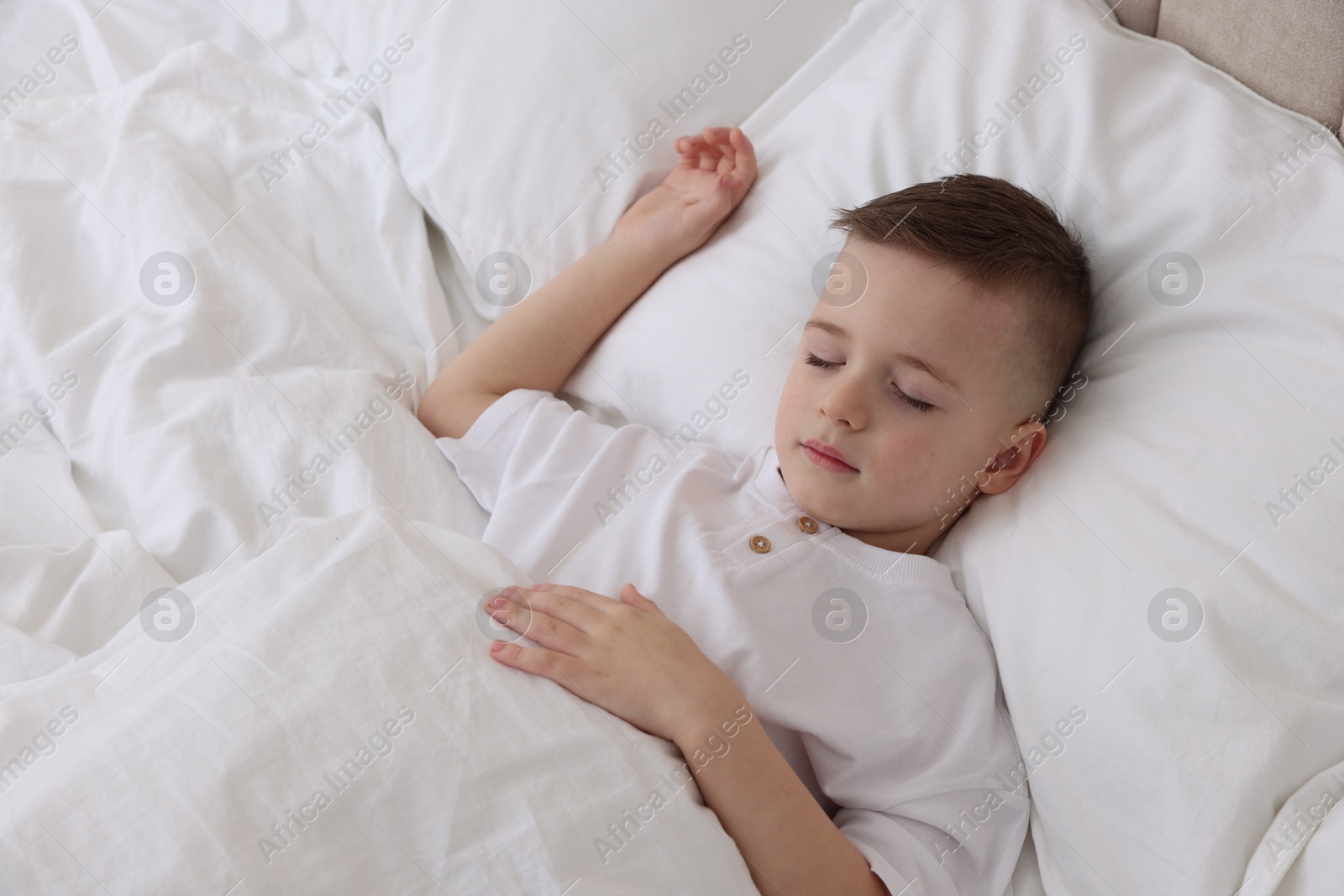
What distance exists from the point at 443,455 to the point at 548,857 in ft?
1.93

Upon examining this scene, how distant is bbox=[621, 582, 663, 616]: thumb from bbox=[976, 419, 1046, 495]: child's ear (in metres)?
0.36

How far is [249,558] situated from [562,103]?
70 centimetres

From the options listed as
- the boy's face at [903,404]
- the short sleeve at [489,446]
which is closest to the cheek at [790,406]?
the boy's face at [903,404]

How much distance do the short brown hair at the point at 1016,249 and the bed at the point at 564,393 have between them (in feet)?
0.16

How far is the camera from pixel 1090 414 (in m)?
1.06

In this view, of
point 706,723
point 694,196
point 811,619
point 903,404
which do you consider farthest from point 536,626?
point 694,196

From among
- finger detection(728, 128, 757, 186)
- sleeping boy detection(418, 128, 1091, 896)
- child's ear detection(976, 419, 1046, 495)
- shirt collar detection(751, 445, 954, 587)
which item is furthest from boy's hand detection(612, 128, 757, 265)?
child's ear detection(976, 419, 1046, 495)

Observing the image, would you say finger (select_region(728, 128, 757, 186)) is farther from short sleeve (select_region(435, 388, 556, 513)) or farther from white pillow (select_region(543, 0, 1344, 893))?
short sleeve (select_region(435, 388, 556, 513))

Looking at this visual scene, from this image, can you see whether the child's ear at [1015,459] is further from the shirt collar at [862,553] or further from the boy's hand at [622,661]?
the boy's hand at [622,661]

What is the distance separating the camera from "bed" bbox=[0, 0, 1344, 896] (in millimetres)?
745

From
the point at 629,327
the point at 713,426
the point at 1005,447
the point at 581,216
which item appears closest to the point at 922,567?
the point at 1005,447

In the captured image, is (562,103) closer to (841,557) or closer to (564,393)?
(564,393)

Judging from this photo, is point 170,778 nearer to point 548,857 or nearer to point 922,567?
point 548,857

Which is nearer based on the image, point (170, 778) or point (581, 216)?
point (170, 778)
